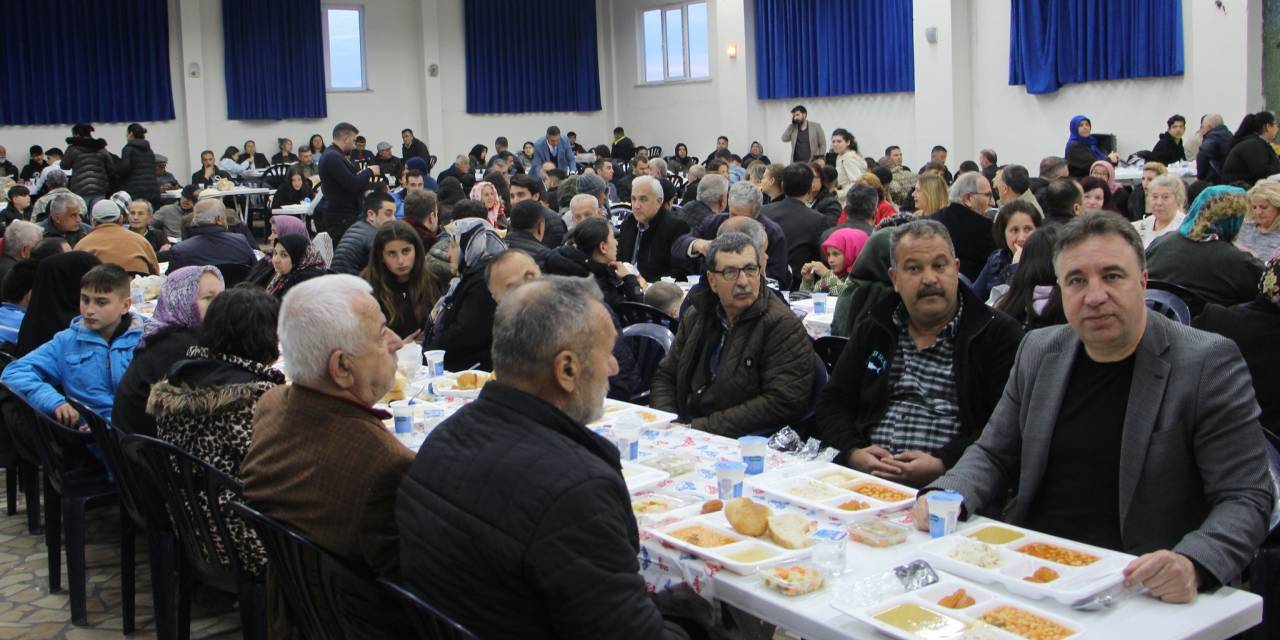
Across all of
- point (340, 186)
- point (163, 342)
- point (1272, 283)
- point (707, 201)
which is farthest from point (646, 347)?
point (340, 186)

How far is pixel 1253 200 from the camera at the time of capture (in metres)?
5.93

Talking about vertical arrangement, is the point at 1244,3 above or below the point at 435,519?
above

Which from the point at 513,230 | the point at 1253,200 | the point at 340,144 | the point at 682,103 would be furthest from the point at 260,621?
the point at 682,103

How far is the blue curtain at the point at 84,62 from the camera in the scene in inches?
631

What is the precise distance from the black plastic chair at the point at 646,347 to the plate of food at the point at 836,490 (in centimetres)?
162

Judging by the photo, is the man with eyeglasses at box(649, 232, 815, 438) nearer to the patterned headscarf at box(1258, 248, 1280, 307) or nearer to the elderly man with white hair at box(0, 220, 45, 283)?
the patterned headscarf at box(1258, 248, 1280, 307)

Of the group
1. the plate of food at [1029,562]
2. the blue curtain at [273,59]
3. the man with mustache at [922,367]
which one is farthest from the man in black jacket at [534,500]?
the blue curtain at [273,59]

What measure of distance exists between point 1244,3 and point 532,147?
31.6 feet

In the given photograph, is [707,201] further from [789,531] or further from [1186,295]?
[789,531]

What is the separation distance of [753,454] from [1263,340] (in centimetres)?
165

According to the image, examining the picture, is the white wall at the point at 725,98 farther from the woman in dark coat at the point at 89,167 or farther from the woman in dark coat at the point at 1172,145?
the woman in dark coat at the point at 89,167

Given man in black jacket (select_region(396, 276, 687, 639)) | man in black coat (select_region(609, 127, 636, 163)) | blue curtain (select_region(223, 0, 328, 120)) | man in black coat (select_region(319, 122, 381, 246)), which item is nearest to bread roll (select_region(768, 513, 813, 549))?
man in black jacket (select_region(396, 276, 687, 639))

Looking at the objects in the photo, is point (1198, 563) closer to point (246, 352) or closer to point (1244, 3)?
point (246, 352)

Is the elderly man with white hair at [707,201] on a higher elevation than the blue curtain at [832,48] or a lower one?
lower
